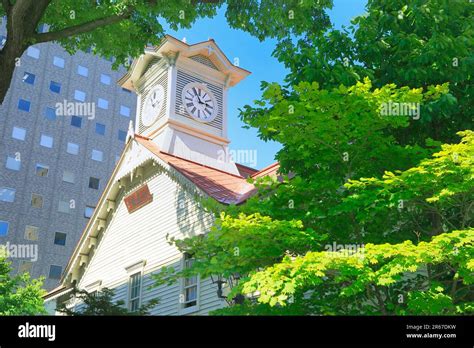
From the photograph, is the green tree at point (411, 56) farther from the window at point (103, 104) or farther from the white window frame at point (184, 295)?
the window at point (103, 104)

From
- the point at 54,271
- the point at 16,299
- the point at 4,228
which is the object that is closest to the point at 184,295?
the point at 16,299

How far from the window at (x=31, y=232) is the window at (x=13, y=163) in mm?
5924

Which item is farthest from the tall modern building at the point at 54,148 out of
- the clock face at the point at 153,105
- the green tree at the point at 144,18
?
the green tree at the point at 144,18

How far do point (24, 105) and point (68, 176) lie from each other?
8336mm

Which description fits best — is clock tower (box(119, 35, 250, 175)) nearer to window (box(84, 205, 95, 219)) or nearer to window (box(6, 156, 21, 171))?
window (box(6, 156, 21, 171))

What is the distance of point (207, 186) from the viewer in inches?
790

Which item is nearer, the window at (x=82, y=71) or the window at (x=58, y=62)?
the window at (x=58, y=62)

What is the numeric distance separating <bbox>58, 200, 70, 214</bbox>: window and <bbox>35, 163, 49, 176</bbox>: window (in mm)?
3226

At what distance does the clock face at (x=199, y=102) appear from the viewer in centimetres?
2711

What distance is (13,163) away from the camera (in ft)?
172

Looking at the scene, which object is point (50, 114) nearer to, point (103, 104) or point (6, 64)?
point (103, 104)

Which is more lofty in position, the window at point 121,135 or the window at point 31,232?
the window at point 121,135

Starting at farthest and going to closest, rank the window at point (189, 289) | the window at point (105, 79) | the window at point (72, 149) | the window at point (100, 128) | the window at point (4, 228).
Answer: the window at point (105, 79) → the window at point (100, 128) → the window at point (72, 149) → the window at point (4, 228) → the window at point (189, 289)

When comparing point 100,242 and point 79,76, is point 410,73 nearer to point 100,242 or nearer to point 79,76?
point 100,242
